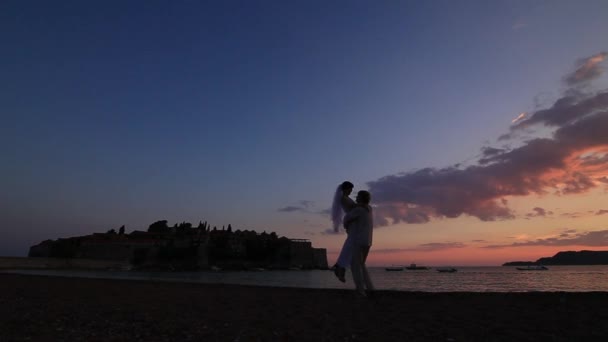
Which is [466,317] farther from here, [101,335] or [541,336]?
[101,335]

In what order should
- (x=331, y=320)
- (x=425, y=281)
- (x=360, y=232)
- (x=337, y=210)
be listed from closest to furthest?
(x=331, y=320)
(x=360, y=232)
(x=337, y=210)
(x=425, y=281)

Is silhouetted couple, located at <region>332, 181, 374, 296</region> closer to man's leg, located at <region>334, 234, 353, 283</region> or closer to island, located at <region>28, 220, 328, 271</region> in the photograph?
man's leg, located at <region>334, 234, 353, 283</region>

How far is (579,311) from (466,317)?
2680 millimetres

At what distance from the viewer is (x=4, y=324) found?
7.18 metres

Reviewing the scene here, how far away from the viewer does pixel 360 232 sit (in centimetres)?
886

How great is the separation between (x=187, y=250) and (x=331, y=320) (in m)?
148

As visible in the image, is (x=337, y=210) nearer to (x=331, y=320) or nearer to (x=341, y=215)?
(x=341, y=215)

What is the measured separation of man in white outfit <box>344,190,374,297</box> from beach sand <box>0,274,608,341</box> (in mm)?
842

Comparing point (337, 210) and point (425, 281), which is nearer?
point (337, 210)

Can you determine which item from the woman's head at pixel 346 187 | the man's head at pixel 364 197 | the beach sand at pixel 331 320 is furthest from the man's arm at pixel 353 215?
the beach sand at pixel 331 320

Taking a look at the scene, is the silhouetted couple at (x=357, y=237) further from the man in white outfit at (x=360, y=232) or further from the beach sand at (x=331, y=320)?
the beach sand at (x=331, y=320)

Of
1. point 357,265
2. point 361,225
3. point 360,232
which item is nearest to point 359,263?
point 357,265

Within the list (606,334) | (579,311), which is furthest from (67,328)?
(579,311)

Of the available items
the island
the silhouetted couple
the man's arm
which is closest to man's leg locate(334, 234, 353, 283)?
the silhouetted couple
